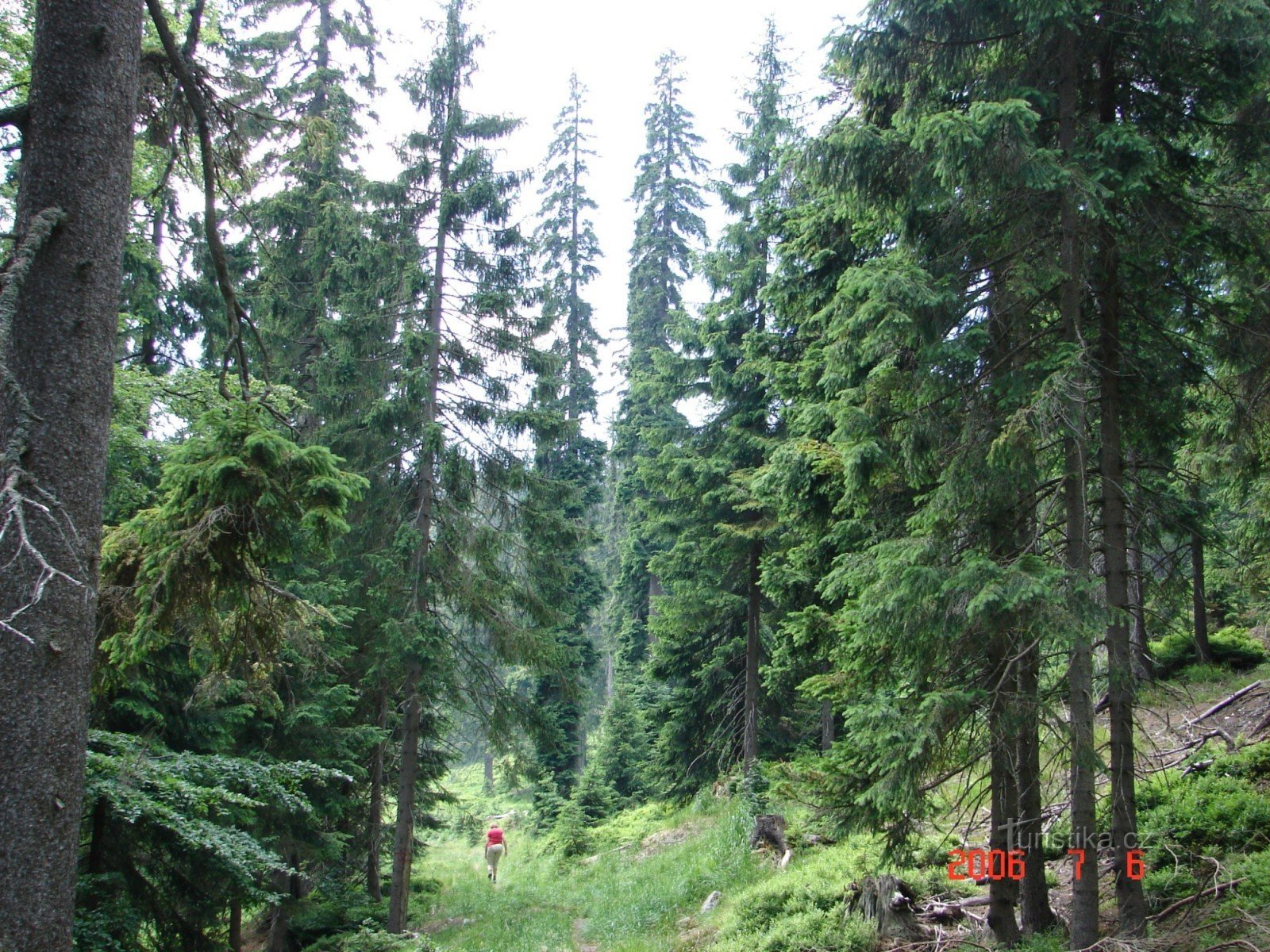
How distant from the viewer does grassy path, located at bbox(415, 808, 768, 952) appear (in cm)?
1221

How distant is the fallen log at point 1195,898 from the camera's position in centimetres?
631

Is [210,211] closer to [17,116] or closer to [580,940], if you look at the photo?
[17,116]

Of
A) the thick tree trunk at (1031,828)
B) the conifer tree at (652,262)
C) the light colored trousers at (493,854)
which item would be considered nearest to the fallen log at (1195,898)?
the thick tree trunk at (1031,828)

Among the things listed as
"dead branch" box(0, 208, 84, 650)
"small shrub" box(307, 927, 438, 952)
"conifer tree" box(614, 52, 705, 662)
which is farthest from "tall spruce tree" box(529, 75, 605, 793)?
"dead branch" box(0, 208, 84, 650)

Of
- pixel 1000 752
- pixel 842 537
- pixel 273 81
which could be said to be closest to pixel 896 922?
pixel 1000 752

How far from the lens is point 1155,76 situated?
6828mm

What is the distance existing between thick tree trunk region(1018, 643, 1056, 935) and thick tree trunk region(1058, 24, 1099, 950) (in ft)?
1.36

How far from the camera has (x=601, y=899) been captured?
14.6 metres

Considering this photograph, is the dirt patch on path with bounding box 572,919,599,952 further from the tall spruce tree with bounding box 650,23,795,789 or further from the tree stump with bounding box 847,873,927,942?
Result: the tree stump with bounding box 847,873,927,942

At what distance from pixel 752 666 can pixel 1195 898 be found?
9.81 metres

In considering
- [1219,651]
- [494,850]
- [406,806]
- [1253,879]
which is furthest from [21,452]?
[1219,651]

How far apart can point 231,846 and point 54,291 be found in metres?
5.12

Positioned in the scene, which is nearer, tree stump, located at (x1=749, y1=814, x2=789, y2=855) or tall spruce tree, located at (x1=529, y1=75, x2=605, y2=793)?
tree stump, located at (x1=749, y1=814, x2=789, y2=855)

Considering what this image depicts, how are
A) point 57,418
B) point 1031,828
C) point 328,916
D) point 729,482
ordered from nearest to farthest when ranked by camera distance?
point 57,418 < point 1031,828 < point 328,916 < point 729,482
